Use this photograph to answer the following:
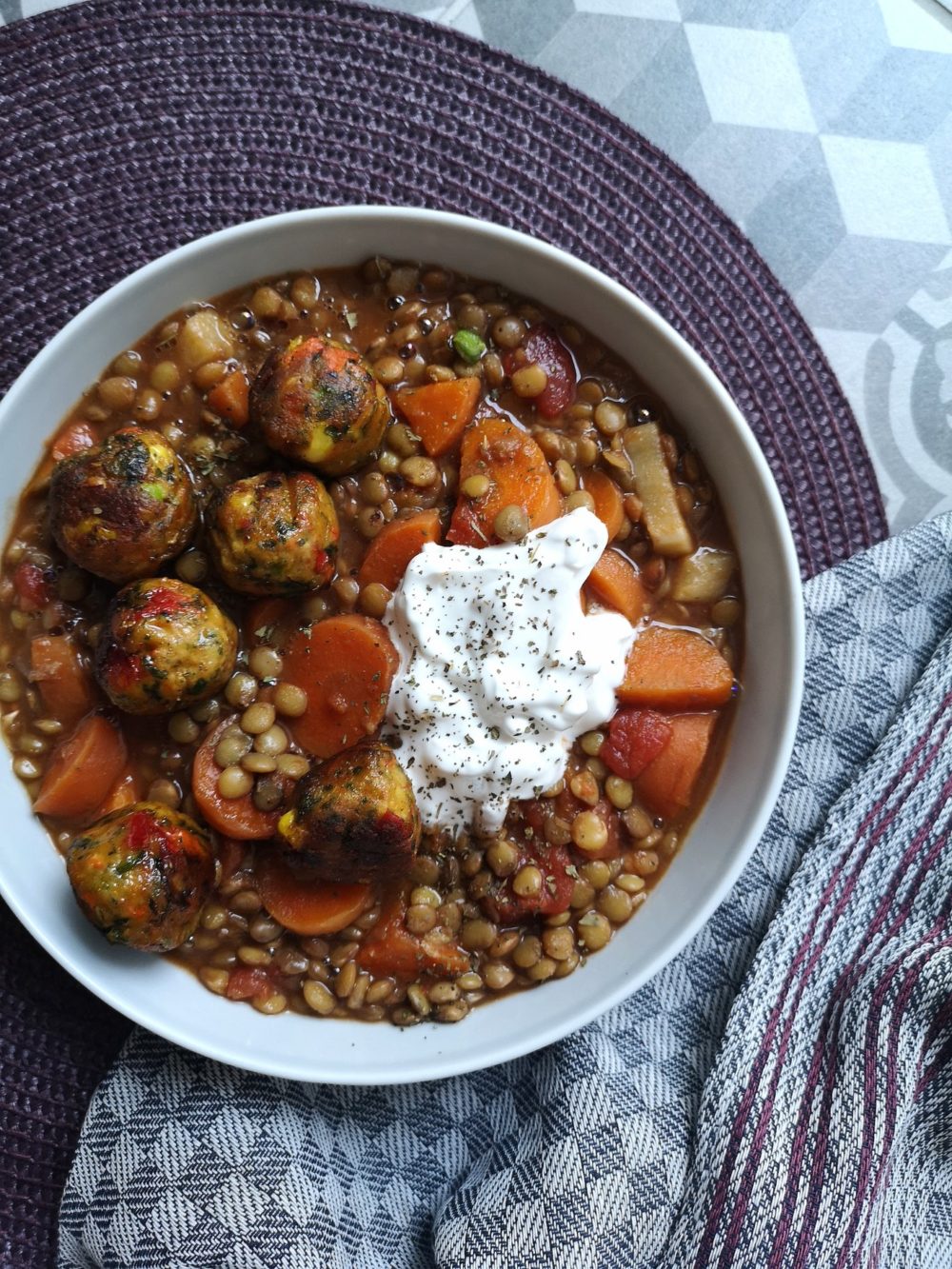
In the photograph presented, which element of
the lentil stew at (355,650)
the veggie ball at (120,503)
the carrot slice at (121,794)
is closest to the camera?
the veggie ball at (120,503)

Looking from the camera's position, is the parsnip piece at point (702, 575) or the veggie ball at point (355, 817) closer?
the veggie ball at point (355, 817)

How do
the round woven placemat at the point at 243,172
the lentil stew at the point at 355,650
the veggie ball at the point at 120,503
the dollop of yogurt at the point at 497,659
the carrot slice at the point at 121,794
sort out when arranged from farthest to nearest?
the round woven placemat at the point at 243,172
the carrot slice at the point at 121,794
the dollop of yogurt at the point at 497,659
the lentil stew at the point at 355,650
the veggie ball at the point at 120,503

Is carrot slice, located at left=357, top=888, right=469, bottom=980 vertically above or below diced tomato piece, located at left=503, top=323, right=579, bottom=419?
below

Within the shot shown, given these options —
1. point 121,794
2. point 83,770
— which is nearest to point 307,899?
point 121,794

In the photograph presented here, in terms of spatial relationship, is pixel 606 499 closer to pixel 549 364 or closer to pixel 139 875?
→ pixel 549 364

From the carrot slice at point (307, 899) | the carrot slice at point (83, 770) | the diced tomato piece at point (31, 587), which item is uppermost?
the diced tomato piece at point (31, 587)

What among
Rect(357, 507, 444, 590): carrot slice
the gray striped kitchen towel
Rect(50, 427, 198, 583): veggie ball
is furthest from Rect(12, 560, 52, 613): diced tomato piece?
the gray striped kitchen towel

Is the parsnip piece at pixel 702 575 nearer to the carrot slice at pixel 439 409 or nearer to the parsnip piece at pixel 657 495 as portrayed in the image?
the parsnip piece at pixel 657 495

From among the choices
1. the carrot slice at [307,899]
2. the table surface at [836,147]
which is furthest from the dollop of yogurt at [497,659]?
the table surface at [836,147]

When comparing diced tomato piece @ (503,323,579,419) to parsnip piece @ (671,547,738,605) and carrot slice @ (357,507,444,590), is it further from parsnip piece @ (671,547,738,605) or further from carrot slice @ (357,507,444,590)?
parsnip piece @ (671,547,738,605)
